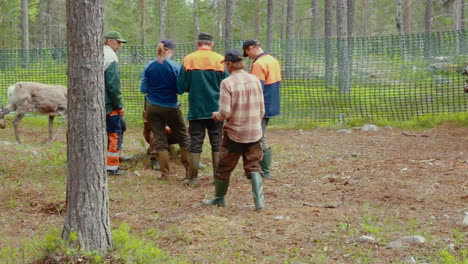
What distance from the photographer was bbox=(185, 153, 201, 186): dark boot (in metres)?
7.92

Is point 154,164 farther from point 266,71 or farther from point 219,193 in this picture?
point 219,193

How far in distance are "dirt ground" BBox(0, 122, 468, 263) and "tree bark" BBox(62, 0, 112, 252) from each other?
0.85 metres

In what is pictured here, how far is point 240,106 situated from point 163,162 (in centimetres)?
246

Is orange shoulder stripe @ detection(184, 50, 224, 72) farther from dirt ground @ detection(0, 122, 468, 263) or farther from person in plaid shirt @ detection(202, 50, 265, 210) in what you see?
dirt ground @ detection(0, 122, 468, 263)

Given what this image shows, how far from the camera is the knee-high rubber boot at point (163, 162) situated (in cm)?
837

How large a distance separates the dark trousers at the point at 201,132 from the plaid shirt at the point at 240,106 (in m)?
1.43

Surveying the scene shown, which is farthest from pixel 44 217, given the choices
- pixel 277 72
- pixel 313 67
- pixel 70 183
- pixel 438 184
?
pixel 313 67

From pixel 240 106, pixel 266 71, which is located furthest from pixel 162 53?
pixel 240 106

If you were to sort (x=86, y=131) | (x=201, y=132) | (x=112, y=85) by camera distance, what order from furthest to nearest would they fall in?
1. (x=112, y=85)
2. (x=201, y=132)
3. (x=86, y=131)

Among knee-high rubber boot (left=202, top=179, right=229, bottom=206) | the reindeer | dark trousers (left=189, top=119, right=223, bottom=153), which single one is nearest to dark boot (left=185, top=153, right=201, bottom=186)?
dark trousers (left=189, top=119, right=223, bottom=153)

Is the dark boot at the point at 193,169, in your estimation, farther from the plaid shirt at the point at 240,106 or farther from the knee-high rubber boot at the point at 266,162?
the plaid shirt at the point at 240,106

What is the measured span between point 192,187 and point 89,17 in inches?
153

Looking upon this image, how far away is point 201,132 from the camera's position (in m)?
7.85

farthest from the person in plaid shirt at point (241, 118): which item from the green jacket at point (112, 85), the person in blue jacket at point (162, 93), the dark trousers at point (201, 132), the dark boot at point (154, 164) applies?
the dark boot at point (154, 164)
